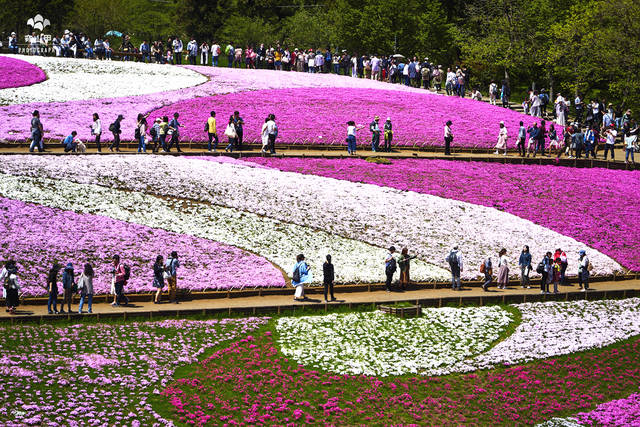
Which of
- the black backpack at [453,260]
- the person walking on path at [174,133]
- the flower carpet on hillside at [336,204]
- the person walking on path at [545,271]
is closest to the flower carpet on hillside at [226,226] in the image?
the flower carpet on hillside at [336,204]

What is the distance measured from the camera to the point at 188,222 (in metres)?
41.2

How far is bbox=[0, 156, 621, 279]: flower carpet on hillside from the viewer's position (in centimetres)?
4234

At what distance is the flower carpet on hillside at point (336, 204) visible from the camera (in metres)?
42.3

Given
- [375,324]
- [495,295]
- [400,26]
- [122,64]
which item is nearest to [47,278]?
[375,324]

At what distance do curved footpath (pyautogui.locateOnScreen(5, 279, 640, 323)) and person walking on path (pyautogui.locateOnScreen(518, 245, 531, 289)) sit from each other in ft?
1.26

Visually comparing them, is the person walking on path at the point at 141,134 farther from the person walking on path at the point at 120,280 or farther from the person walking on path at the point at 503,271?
the person walking on path at the point at 503,271

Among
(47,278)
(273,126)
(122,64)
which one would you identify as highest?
(122,64)

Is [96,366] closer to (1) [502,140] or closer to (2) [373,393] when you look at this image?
(2) [373,393]

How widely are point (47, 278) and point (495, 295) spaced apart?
57.2ft

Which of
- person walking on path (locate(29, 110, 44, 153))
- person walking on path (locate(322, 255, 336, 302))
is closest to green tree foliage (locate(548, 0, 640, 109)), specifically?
person walking on path (locate(29, 110, 44, 153))

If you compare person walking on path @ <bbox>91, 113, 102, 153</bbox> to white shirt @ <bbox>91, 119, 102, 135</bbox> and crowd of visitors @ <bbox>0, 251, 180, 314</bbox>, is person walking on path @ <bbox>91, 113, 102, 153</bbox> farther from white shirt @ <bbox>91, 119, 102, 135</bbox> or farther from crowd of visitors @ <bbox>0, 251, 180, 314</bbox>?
crowd of visitors @ <bbox>0, 251, 180, 314</bbox>

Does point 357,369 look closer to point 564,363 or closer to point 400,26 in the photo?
point 564,363

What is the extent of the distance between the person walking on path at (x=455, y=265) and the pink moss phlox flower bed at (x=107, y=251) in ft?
22.9

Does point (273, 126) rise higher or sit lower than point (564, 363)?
higher
